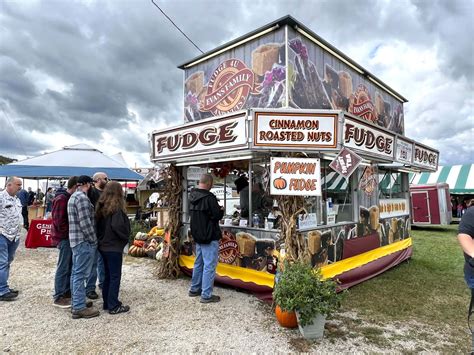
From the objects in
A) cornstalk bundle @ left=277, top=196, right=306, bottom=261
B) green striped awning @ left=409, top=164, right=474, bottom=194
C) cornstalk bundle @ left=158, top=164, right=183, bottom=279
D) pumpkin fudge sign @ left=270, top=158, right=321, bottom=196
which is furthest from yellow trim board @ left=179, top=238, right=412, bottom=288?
green striped awning @ left=409, top=164, right=474, bottom=194

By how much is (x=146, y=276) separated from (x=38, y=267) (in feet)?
8.63

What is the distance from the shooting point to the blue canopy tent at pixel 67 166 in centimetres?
917

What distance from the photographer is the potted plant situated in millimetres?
3426

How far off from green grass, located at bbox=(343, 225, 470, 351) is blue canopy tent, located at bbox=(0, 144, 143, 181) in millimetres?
7601

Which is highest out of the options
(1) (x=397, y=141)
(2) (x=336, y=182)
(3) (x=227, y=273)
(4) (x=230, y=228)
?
(1) (x=397, y=141)

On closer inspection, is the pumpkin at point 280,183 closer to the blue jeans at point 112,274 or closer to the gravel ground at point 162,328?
the gravel ground at point 162,328

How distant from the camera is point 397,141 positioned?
5828mm

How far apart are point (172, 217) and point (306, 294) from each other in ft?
10.7

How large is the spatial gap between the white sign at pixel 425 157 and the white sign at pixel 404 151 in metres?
0.30

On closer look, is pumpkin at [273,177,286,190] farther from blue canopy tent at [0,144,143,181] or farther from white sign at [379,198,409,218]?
blue canopy tent at [0,144,143,181]

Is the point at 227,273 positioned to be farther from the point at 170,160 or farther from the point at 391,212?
the point at 391,212

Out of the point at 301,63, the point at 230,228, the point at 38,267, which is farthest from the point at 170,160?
the point at 38,267

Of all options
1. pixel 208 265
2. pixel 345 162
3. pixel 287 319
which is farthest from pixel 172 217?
pixel 345 162

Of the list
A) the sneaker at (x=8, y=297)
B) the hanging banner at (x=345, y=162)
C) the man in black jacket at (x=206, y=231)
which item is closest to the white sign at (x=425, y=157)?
the hanging banner at (x=345, y=162)
